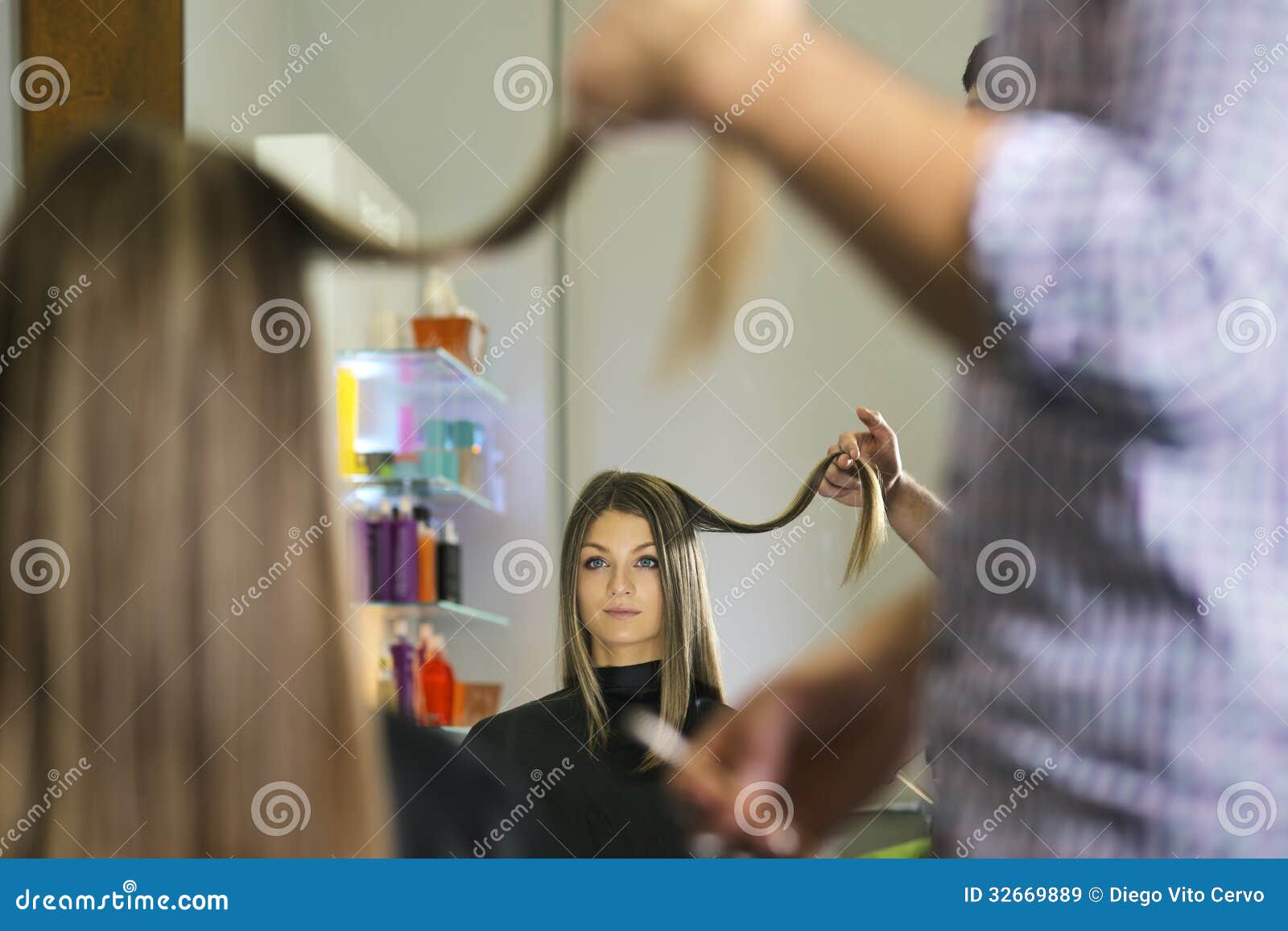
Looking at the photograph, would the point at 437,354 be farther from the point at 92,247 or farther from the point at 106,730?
the point at 106,730

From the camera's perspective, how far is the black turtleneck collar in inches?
42.9

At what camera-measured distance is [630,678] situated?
1.09 metres

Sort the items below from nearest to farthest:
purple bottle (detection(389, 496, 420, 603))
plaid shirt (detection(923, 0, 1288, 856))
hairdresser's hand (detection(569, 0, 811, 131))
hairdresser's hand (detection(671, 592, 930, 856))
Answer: plaid shirt (detection(923, 0, 1288, 856)) → hairdresser's hand (detection(569, 0, 811, 131)) → hairdresser's hand (detection(671, 592, 930, 856)) → purple bottle (detection(389, 496, 420, 603))

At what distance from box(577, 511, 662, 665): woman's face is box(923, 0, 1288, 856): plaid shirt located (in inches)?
17.0

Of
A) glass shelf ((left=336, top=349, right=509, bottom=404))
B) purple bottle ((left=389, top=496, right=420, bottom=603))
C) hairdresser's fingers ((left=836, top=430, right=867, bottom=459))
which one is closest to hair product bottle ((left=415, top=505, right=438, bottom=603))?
purple bottle ((left=389, top=496, right=420, bottom=603))

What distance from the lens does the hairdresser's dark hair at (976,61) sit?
1030 mm

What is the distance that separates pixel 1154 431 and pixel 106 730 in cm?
83

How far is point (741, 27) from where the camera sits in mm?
740

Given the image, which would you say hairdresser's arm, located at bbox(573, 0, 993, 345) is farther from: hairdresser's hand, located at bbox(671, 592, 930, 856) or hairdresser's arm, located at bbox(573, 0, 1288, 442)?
hairdresser's hand, located at bbox(671, 592, 930, 856)

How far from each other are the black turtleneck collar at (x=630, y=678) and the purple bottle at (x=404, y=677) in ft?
0.60

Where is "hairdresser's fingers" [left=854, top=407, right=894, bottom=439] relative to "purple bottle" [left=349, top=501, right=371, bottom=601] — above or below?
above

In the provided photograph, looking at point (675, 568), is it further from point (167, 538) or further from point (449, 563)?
point (167, 538)

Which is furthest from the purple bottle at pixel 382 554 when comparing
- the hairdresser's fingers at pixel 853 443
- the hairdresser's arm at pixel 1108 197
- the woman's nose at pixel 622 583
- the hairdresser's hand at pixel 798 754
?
the hairdresser's arm at pixel 1108 197

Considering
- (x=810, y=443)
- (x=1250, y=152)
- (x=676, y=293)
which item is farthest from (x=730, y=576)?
(x=1250, y=152)
